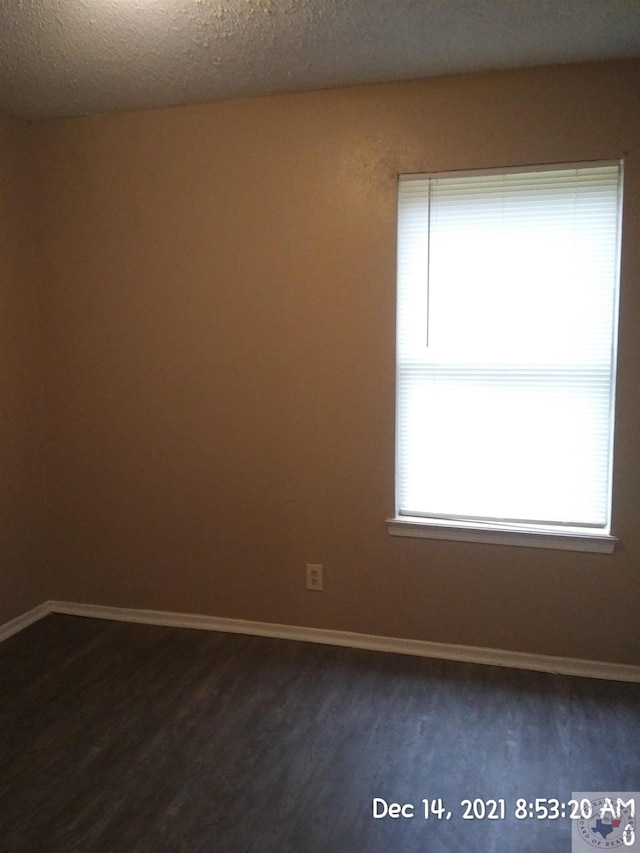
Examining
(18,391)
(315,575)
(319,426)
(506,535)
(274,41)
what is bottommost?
(315,575)

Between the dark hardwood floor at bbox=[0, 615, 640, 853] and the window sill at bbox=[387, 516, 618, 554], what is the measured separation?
0.56 metres

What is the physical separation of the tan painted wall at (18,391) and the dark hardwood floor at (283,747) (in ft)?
1.34

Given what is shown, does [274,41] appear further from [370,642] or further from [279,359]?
[370,642]

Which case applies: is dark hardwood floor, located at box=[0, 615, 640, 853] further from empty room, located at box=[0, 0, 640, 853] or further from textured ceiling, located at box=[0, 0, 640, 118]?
textured ceiling, located at box=[0, 0, 640, 118]

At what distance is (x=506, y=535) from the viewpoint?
9.27ft

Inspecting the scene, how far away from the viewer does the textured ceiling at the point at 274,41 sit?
212cm

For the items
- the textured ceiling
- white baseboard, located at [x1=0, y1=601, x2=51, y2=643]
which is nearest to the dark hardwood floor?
white baseboard, located at [x1=0, y1=601, x2=51, y2=643]

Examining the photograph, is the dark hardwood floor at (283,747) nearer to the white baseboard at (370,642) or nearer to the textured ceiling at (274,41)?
the white baseboard at (370,642)

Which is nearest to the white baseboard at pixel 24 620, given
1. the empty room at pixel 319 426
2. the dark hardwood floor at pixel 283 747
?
the empty room at pixel 319 426

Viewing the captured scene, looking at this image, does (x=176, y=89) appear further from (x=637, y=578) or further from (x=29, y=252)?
(x=637, y=578)

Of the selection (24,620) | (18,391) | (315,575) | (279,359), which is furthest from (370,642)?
(18,391)

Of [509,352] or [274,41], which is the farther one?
[509,352]

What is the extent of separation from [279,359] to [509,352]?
1.02 meters

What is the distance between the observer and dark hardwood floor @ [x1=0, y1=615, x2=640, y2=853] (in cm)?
196
